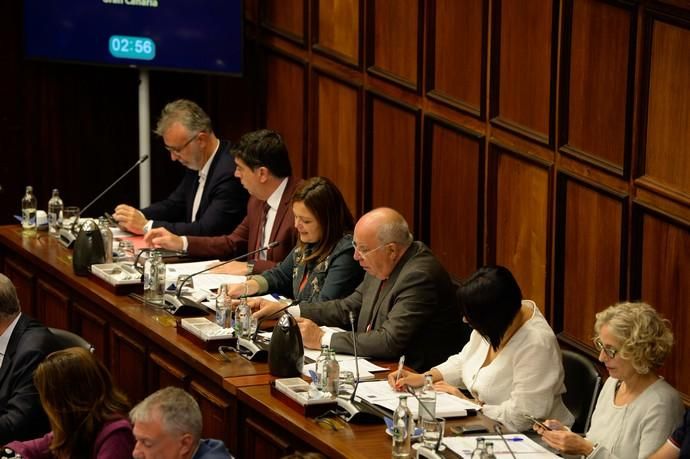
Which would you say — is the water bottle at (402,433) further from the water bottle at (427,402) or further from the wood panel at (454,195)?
the wood panel at (454,195)

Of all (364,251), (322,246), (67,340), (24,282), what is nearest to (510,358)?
(364,251)

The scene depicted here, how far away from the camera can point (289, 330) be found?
4484mm

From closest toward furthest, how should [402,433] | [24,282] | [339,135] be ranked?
[402,433] < [24,282] < [339,135]

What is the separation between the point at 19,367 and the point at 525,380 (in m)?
1.72

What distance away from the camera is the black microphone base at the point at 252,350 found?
187 inches

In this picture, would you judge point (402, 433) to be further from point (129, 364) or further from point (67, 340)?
point (129, 364)

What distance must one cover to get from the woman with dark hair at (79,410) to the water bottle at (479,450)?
103 cm

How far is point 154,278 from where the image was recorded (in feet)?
18.4

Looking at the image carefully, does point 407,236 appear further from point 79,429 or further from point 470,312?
point 79,429

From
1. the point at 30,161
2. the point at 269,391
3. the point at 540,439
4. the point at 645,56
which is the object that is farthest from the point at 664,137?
the point at 30,161

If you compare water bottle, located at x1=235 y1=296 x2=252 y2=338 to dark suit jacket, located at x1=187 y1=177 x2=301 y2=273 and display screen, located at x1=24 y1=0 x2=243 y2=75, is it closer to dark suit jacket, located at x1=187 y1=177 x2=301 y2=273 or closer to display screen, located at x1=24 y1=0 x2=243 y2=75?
dark suit jacket, located at x1=187 y1=177 x2=301 y2=273

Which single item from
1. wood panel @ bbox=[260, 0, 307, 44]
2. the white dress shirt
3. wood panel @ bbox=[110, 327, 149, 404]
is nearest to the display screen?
wood panel @ bbox=[260, 0, 307, 44]

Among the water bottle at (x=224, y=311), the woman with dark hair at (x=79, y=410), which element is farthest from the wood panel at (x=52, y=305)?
the woman with dark hair at (x=79, y=410)

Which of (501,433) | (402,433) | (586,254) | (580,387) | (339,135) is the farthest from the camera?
(339,135)
